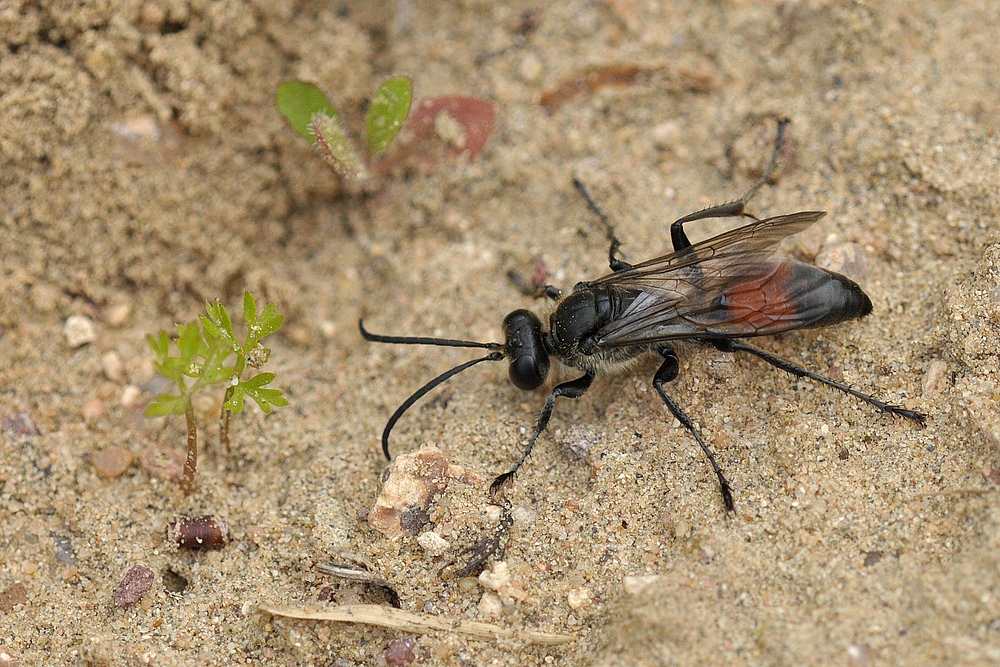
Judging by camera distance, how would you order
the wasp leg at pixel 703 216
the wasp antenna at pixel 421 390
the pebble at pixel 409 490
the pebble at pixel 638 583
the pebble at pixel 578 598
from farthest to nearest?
the wasp leg at pixel 703 216 < the wasp antenna at pixel 421 390 < the pebble at pixel 409 490 < the pebble at pixel 578 598 < the pebble at pixel 638 583

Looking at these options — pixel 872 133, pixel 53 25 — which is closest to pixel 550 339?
pixel 872 133

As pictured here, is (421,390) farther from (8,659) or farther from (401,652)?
(8,659)

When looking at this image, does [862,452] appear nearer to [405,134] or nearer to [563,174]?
[563,174]

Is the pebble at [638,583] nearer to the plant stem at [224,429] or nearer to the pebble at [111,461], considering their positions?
the plant stem at [224,429]

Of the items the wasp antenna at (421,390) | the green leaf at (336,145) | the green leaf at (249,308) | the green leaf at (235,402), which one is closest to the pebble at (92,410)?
the green leaf at (235,402)

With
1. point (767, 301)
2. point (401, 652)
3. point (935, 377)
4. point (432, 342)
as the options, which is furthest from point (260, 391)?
point (935, 377)
